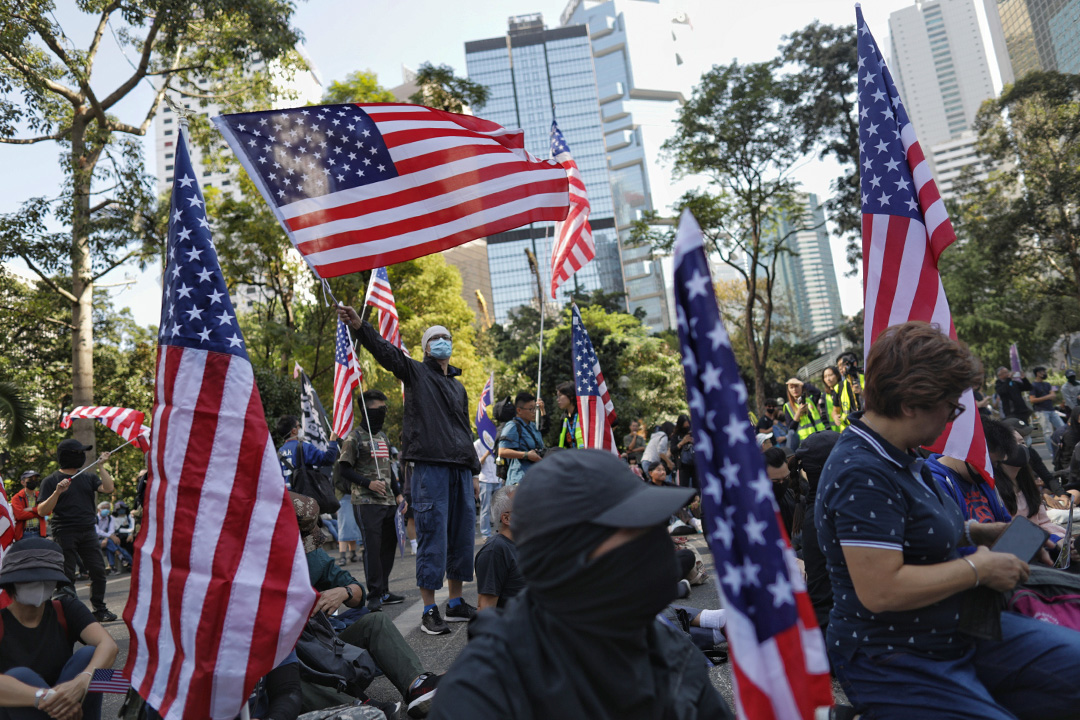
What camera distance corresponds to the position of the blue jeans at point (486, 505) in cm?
1215

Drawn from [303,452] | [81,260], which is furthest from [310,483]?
[81,260]

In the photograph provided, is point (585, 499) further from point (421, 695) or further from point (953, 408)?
point (421, 695)

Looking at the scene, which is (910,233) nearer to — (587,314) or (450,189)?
(450,189)

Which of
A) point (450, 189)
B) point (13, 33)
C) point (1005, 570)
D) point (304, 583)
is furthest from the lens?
point (13, 33)

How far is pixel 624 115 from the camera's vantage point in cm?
16425

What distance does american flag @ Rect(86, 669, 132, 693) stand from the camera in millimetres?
3518

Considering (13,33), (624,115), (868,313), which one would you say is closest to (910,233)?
(868,313)

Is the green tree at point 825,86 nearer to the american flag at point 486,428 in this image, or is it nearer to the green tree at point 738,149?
the green tree at point 738,149

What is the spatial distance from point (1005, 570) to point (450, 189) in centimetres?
409

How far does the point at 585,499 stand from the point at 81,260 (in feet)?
59.6

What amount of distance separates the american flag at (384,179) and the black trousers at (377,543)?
2.80 meters

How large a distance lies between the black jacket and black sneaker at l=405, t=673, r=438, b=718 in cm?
186

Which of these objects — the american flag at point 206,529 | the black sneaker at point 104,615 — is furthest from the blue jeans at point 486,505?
the american flag at point 206,529

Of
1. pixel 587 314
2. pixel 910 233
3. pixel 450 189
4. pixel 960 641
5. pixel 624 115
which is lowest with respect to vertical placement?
pixel 960 641
